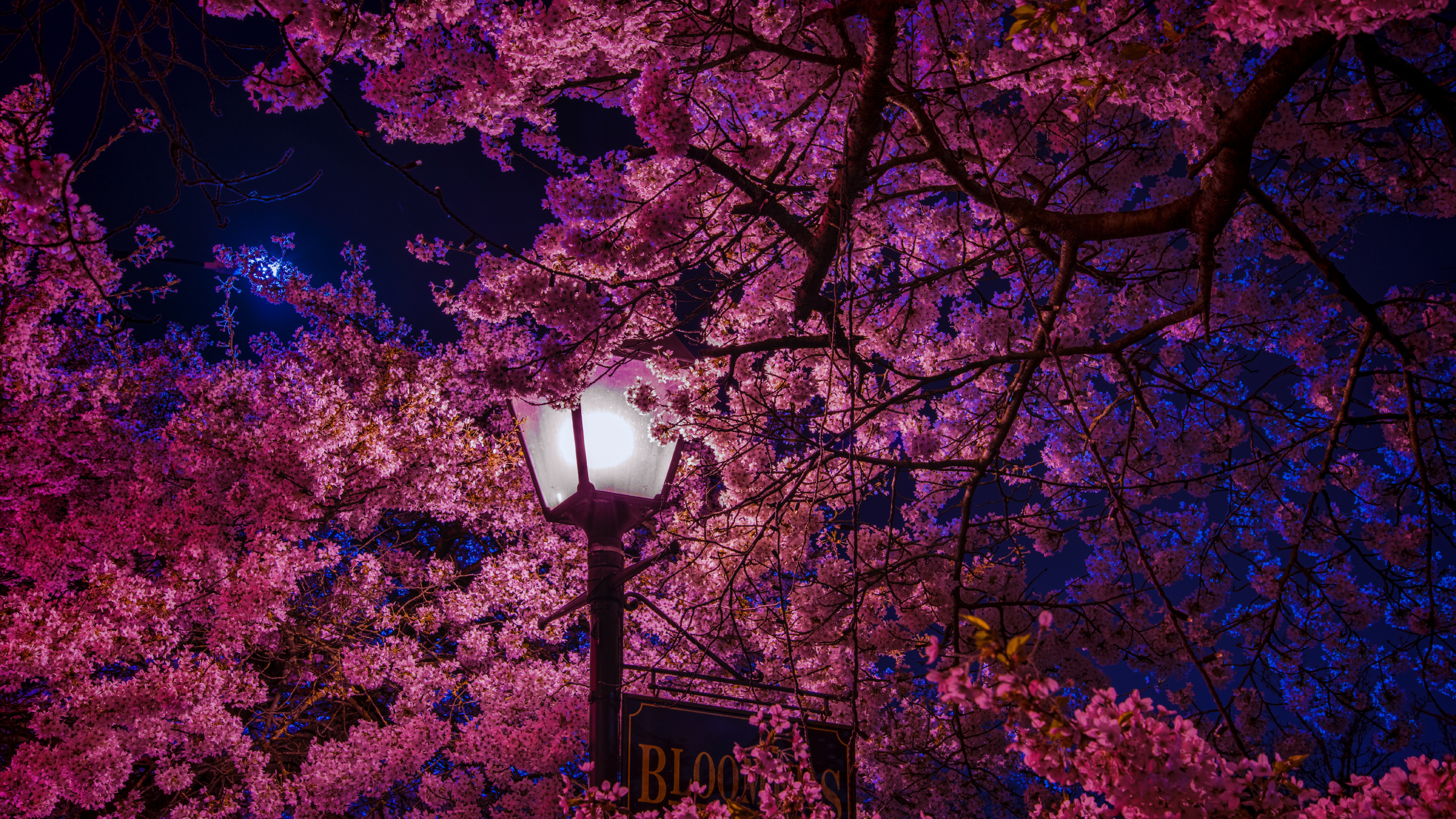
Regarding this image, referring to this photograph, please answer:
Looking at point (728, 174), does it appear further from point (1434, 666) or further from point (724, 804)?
point (1434, 666)

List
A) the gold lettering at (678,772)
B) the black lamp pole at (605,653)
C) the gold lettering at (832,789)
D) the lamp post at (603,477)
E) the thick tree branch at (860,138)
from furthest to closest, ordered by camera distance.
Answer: the gold lettering at (832,789), the lamp post at (603,477), the gold lettering at (678,772), the black lamp pole at (605,653), the thick tree branch at (860,138)

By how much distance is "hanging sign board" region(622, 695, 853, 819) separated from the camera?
318cm

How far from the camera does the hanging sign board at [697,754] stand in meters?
3.18

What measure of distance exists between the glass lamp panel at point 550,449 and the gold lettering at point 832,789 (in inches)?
77.5

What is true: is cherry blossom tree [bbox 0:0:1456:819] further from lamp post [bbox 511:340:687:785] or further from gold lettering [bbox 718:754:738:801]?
gold lettering [bbox 718:754:738:801]

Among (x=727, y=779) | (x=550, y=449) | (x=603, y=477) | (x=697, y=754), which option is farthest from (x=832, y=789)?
(x=550, y=449)

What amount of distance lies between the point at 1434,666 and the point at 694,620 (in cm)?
620

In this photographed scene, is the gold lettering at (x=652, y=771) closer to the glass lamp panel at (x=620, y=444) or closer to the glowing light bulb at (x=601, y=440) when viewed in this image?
the glass lamp panel at (x=620, y=444)

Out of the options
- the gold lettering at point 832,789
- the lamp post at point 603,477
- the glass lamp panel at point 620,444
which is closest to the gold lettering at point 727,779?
the gold lettering at point 832,789

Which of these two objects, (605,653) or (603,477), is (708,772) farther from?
(603,477)

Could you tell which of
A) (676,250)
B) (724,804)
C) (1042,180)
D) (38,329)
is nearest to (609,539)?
(724,804)

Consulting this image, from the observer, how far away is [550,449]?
3.86 meters

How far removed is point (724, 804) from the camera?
3340mm

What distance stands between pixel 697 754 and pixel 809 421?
12.9ft
